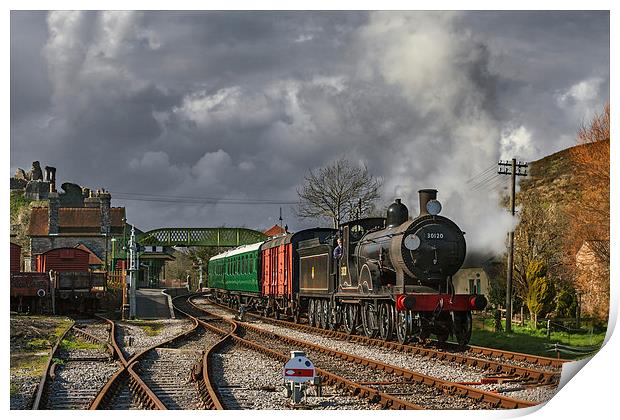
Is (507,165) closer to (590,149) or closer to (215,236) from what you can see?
(590,149)

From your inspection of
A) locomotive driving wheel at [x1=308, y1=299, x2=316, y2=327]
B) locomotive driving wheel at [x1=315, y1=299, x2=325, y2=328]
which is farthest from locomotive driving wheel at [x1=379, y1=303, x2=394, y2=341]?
locomotive driving wheel at [x1=308, y1=299, x2=316, y2=327]

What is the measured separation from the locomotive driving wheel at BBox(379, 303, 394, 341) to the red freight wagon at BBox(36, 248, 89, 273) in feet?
25.2

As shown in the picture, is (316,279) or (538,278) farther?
(316,279)

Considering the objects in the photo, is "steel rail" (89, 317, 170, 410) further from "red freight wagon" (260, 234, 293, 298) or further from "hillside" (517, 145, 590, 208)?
"red freight wagon" (260, 234, 293, 298)

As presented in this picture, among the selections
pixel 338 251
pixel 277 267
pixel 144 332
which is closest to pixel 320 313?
pixel 338 251

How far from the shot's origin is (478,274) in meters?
17.5

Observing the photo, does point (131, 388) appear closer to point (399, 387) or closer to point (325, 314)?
point (399, 387)

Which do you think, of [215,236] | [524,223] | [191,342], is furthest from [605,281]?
[191,342]

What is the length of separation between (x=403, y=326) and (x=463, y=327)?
122 centimetres

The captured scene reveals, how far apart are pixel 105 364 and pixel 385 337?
5979mm

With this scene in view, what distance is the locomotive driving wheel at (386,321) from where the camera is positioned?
16.8m

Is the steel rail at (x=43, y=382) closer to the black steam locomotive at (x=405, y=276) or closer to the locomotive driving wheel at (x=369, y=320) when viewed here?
the black steam locomotive at (x=405, y=276)

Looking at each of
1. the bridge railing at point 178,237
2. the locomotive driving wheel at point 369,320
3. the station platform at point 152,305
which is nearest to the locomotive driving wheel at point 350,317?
the locomotive driving wheel at point 369,320

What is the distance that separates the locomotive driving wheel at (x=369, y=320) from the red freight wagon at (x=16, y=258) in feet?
25.2
